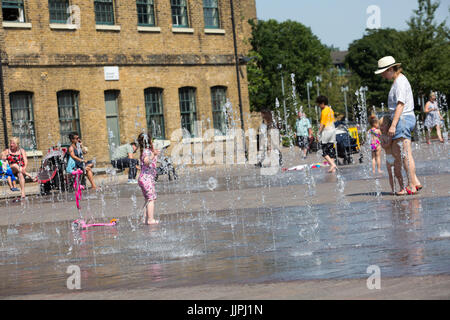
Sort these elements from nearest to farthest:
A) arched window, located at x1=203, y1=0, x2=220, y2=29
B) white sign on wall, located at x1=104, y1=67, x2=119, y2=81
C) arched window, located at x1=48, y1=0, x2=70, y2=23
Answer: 1. arched window, located at x1=48, y1=0, x2=70, y2=23
2. white sign on wall, located at x1=104, y1=67, x2=119, y2=81
3. arched window, located at x1=203, y1=0, x2=220, y2=29

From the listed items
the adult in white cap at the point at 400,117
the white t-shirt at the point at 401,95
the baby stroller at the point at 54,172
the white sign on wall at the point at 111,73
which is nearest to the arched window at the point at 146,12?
the white sign on wall at the point at 111,73

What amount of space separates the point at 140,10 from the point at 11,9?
5.92 metres

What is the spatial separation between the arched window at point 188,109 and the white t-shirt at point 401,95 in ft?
74.5

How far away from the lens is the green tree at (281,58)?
6034 cm

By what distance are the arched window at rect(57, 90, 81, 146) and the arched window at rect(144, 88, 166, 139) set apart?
345cm

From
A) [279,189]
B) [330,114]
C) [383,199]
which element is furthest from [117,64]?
[383,199]

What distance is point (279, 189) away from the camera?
57.9 feet

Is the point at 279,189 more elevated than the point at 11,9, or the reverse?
the point at 11,9

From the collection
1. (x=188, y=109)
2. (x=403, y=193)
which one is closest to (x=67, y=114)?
(x=188, y=109)

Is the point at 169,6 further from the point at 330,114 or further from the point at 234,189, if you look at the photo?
the point at 234,189

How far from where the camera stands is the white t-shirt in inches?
510

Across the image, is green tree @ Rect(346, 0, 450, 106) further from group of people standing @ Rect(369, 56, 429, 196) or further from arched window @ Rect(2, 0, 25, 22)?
group of people standing @ Rect(369, 56, 429, 196)

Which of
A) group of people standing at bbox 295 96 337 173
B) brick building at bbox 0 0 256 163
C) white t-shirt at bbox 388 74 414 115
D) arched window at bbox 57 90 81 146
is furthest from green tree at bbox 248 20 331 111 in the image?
white t-shirt at bbox 388 74 414 115
